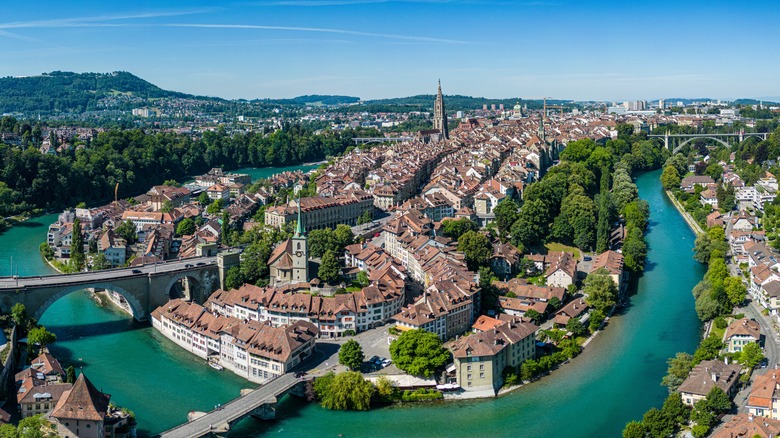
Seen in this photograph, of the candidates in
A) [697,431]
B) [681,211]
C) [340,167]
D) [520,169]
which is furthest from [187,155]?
[697,431]

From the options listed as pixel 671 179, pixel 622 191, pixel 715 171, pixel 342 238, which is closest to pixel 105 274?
pixel 342 238

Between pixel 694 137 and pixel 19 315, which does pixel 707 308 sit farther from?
pixel 694 137

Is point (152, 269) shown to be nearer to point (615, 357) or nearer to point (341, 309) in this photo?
point (341, 309)

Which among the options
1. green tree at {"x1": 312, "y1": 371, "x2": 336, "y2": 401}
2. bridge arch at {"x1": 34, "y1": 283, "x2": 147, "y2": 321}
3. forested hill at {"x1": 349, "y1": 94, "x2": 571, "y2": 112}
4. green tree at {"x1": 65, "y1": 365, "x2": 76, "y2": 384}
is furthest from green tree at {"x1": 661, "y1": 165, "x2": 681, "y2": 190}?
forested hill at {"x1": 349, "y1": 94, "x2": 571, "y2": 112}

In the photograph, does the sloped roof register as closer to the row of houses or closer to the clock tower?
the row of houses

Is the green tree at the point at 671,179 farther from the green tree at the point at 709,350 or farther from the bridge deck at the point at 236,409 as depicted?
the bridge deck at the point at 236,409

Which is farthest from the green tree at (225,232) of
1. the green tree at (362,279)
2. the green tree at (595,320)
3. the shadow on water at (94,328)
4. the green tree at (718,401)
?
the green tree at (718,401)
